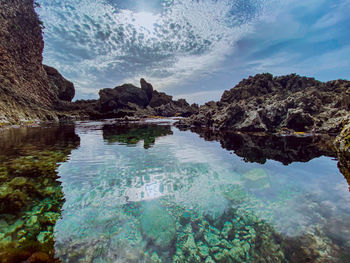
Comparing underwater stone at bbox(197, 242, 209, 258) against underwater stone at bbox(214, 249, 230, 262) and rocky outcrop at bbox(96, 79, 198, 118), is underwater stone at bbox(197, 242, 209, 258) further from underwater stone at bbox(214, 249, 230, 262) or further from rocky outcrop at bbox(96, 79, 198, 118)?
rocky outcrop at bbox(96, 79, 198, 118)

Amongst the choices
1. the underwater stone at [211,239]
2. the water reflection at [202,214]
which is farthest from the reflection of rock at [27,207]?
the underwater stone at [211,239]

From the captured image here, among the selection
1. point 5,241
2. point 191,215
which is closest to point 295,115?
point 191,215

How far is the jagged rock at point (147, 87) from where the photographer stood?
454ft

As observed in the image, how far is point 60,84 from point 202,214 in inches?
3965

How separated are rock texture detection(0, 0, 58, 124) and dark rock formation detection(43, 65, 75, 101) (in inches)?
969

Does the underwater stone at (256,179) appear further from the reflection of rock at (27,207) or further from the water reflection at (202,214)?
the reflection of rock at (27,207)

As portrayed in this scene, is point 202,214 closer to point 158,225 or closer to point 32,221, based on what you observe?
point 158,225

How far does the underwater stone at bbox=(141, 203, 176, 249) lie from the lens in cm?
364

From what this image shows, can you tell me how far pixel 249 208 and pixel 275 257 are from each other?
64.9 inches

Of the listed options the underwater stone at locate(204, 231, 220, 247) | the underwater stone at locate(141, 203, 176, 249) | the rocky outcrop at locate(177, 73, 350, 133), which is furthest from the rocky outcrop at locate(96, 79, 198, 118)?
the underwater stone at locate(204, 231, 220, 247)

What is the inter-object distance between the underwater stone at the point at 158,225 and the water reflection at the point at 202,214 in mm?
22

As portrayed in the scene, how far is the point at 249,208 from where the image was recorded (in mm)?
4762

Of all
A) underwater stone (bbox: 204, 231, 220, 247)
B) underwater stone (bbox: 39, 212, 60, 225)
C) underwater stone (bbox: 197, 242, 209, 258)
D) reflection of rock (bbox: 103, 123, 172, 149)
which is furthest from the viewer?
reflection of rock (bbox: 103, 123, 172, 149)

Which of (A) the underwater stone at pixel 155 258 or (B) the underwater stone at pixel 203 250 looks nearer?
(A) the underwater stone at pixel 155 258
